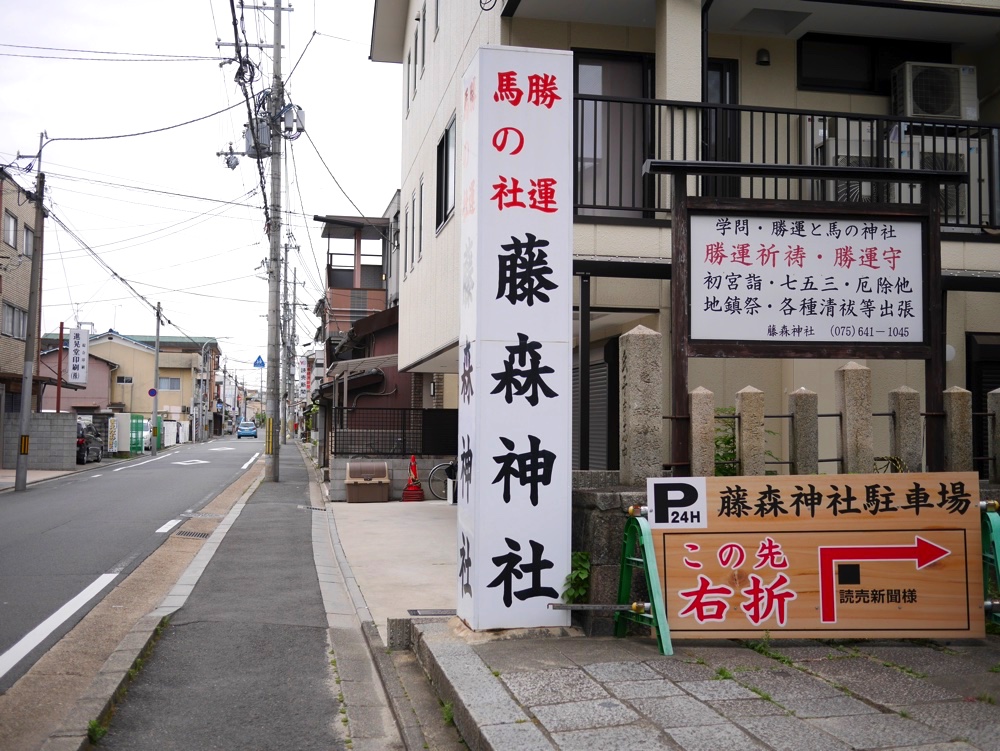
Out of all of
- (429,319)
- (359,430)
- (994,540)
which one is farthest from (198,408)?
(994,540)

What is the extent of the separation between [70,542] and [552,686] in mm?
10575

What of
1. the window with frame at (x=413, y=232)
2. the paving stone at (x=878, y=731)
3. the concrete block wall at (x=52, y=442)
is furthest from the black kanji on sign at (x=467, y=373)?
the concrete block wall at (x=52, y=442)

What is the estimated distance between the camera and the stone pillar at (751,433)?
5.87 m

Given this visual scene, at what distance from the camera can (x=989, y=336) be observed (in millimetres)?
10195

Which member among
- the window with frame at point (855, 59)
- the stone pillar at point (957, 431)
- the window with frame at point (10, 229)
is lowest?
the stone pillar at point (957, 431)

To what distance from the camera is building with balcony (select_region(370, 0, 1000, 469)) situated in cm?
933

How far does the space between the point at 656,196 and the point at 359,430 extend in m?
12.9

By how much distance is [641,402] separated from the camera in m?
5.87

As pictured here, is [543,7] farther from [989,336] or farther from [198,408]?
[198,408]

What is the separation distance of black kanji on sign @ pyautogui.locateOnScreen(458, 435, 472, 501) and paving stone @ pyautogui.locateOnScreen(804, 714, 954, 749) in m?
2.61

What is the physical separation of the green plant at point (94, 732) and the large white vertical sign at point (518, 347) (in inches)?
88.2

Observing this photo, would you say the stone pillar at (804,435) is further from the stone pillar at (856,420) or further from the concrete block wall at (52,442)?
the concrete block wall at (52,442)

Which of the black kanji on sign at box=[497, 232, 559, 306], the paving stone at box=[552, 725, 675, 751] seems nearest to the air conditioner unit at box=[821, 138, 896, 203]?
the black kanji on sign at box=[497, 232, 559, 306]

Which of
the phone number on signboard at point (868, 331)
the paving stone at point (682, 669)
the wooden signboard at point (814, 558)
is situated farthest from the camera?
the phone number on signboard at point (868, 331)
